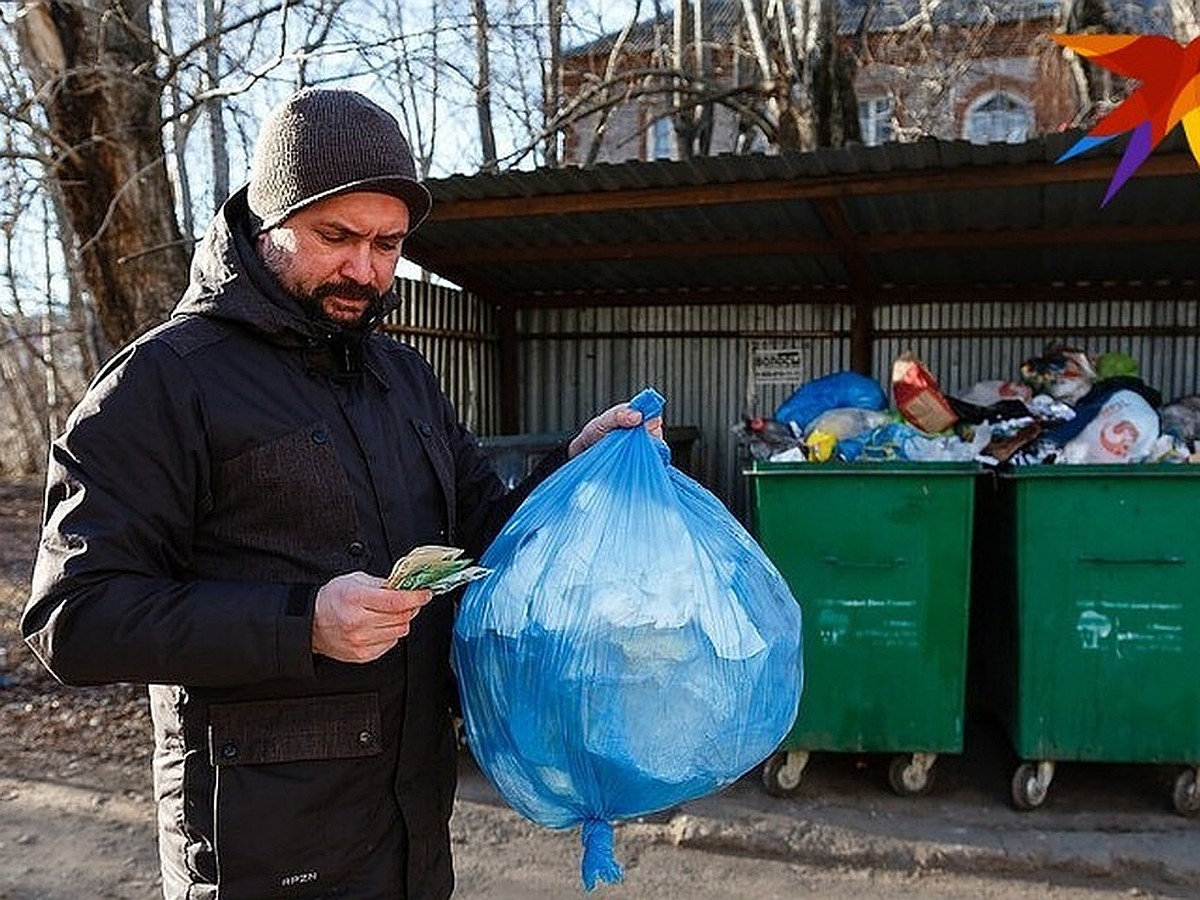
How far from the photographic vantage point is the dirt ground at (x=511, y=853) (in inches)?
133

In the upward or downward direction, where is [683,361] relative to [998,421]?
upward

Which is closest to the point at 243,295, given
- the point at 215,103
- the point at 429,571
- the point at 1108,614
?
the point at 429,571

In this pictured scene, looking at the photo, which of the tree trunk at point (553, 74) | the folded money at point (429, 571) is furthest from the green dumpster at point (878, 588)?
the tree trunk at point (553, 74)

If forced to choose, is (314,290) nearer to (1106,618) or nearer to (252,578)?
(252,578)

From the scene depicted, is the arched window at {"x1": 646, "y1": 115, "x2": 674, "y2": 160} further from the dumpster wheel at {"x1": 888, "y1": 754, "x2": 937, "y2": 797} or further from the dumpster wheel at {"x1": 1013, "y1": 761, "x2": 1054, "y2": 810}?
the dumpster wheel at {"x1": 1013, "y1": 761, "x2": 1054, "y2": 810}

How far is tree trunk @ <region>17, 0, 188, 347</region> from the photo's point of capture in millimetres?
5031

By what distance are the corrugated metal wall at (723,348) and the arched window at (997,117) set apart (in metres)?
11.8

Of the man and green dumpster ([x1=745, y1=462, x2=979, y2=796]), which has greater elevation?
the man

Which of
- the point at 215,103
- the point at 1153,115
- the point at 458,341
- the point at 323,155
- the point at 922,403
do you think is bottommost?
the point at 922,403

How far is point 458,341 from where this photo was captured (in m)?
6.30

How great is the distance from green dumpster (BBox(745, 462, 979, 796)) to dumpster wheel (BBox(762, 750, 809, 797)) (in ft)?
0.37

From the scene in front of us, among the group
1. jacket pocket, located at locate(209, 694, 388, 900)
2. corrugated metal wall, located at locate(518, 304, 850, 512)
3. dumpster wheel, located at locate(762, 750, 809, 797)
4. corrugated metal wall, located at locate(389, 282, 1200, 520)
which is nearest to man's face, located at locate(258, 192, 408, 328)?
jacket pocket, located at locate(209, 694, 388, 900)

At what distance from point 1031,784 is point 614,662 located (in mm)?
3002

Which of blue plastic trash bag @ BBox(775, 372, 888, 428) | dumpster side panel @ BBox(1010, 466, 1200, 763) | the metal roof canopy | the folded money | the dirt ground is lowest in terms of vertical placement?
the dirt ground
